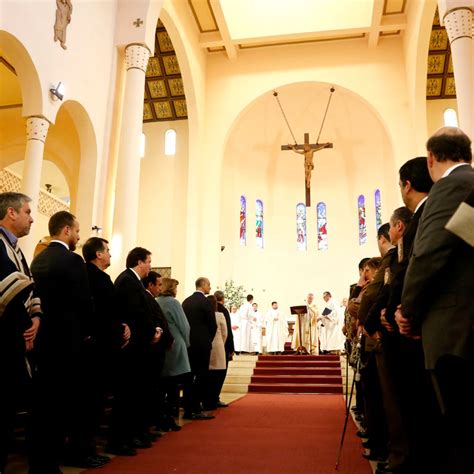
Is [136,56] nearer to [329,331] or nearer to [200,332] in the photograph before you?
[200,332]

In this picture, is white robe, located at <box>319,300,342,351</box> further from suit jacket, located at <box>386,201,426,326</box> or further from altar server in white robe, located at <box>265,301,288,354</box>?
suit jacket, located at <box>386,201,426,326</box>

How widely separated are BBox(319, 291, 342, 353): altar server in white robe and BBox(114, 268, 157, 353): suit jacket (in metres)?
9.45

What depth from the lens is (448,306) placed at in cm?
181

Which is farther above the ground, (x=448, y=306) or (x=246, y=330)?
(x=246, y=330)

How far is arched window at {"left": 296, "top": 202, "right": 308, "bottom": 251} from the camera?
18.9m

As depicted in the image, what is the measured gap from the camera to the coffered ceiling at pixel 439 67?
42.0 feet

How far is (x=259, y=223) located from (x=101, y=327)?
15.2 metres

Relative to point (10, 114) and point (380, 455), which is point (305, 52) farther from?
point (380, 455)

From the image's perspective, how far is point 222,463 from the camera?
3.51 metres

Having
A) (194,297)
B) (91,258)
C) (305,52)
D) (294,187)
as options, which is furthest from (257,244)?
(91,258)

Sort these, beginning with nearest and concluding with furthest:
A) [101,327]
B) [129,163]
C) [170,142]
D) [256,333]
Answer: [101,327], [129,163], [256,333], [170,142]

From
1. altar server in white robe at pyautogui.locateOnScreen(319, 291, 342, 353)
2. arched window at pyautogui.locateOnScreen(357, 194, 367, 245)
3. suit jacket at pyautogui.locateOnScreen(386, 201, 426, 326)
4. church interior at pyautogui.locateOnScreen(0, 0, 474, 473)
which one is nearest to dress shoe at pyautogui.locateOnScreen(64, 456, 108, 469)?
church interior at pyautogui.locateOnScreen(0, 0, 474, 473)

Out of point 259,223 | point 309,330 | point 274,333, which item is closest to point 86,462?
point 309,330

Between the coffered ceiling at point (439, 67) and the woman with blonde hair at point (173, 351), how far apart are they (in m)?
11.1
